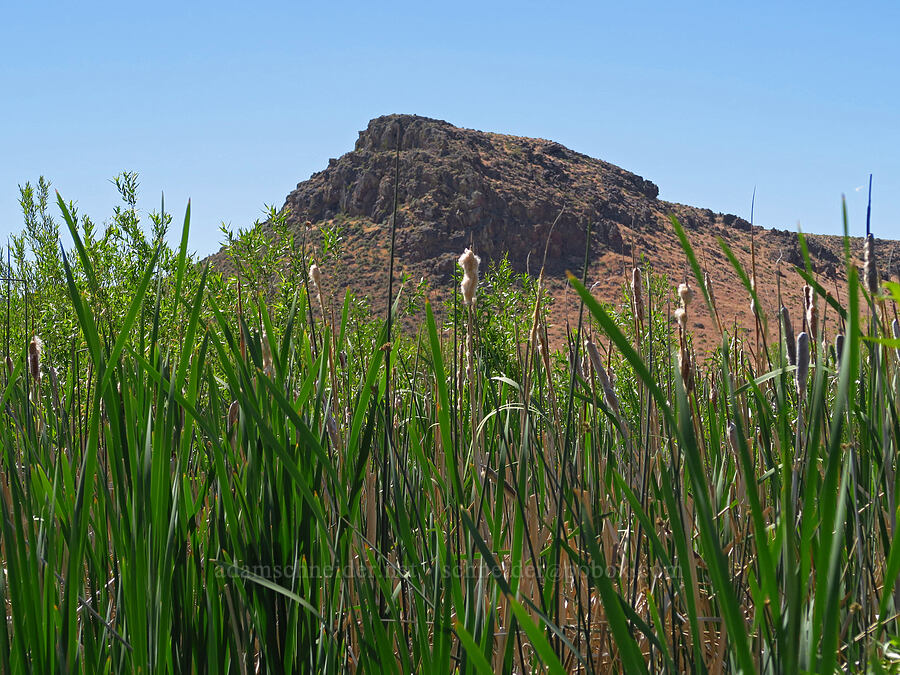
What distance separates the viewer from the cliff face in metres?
49.8

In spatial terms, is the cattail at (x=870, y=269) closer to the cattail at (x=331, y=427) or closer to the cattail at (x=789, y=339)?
the cattail at (x=789, y=339)

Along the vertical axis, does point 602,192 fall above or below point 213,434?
above

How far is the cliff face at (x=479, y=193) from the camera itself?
49844 mm

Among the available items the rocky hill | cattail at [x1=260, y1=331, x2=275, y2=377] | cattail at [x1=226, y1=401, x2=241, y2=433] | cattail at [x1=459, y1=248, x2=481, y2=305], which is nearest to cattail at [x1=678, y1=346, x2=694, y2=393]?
cattail at [x1=459, y1=248, x2=481, y2=305]

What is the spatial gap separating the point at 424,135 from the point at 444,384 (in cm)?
5865

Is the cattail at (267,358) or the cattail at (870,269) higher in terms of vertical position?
the cattail at (870,269)

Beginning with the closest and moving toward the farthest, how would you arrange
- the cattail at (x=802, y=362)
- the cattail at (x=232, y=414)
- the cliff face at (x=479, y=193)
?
1. the cattail at (x=802, y=362)
2. the cattail at (x=232, y=414)
3. the cliff face at (x=479, y=193)

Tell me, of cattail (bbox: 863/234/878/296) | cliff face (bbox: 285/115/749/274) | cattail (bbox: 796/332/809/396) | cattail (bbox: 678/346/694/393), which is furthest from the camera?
cliff face (bbox: 285/115/749/274)

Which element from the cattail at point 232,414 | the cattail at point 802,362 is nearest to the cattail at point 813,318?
the cattail at point 802,362

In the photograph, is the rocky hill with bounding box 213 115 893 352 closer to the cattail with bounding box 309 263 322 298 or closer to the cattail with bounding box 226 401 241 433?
the cattail with bounding box 226 401 241 433

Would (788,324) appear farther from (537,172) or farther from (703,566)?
(537,172)

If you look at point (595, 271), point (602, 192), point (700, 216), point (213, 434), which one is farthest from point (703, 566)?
point (700, 216)

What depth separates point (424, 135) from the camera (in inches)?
2251

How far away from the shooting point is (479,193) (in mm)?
53125
